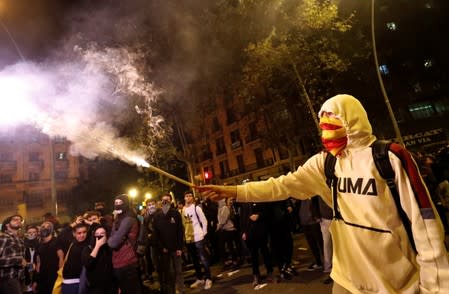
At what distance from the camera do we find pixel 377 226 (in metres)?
2.14

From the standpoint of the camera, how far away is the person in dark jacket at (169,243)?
22.6 feet

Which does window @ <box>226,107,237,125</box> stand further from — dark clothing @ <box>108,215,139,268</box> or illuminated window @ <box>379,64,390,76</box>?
dark clothing @ <box>108,215,139,268</box>

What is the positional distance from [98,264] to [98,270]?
0.09 meters

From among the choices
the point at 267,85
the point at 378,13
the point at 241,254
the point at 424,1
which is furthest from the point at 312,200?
the point at 424,1

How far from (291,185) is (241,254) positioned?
7.48m

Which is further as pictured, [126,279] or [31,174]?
[31,174]

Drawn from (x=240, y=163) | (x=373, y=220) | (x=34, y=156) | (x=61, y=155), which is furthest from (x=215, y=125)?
(x=373, y=220)

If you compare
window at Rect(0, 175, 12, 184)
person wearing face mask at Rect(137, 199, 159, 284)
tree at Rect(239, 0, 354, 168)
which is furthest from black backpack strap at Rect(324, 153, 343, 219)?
window at Rect(0, 175, 12, 184)

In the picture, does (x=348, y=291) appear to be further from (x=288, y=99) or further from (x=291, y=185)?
(x=288, y=99)

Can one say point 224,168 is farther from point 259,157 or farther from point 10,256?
point 10,256

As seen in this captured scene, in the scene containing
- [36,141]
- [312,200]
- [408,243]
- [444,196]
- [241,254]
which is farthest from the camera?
[36,141]

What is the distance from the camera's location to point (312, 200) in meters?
6.74

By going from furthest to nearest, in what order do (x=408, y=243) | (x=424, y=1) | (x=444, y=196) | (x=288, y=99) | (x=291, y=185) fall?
1. (x=424, y=1)
2. (x=288, y=99)
3. (x=444, y=196)
4. (x=291, y=185)
5. (x=408, y=243)

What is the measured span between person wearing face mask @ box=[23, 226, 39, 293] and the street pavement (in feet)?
11.3
